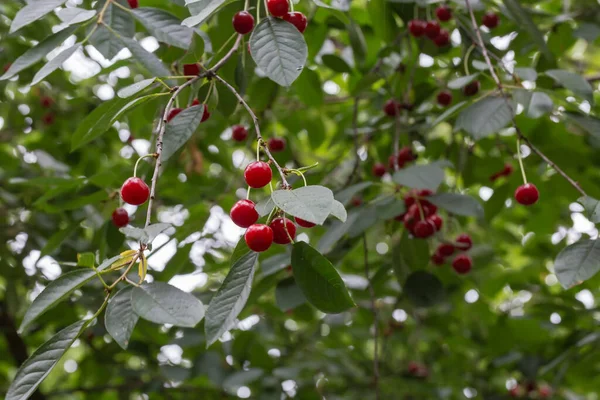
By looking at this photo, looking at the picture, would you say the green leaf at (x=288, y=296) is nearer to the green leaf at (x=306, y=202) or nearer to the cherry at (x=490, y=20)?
the green leaf at (x=306, y=202)

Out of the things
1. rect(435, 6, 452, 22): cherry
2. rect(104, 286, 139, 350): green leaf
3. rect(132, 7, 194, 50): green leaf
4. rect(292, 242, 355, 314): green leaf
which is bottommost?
rect(435, 6, 452, 22): cherry

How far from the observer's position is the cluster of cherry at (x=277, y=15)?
4.42 feet

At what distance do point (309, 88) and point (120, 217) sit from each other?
36.1 inches

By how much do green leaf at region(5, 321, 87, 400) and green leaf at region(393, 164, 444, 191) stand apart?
964 millimetres

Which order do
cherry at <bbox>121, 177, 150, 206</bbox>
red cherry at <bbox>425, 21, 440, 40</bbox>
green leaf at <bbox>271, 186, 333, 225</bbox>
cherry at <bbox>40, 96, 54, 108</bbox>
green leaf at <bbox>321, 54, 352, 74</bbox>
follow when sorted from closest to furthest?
1. green leaf at <bbox>271, 186, 333, 225</bbox>
2. cherry at <bbox>121, 177, 150, 206</bbox>
3. red cherry at <bbox>425, 21, 440, 40</bbox>
4. green leaf at <bbox>321, 54, 352, 74</bbox>
5. cherry at <bbox>40, 96, 54, 108</bbox>

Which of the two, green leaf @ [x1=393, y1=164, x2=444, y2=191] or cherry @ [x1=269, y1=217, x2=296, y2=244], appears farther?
green leaf @ [x1=393, y1=164, x2=444, y2=191]

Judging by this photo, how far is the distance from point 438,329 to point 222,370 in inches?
49.7

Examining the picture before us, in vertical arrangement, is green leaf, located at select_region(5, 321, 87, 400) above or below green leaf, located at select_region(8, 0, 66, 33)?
below

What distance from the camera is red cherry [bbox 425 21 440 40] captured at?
2.10 meters

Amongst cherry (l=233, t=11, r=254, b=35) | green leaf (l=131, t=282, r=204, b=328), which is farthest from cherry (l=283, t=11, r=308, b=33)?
green leaf (l=131, t=282, r=204, b=328)

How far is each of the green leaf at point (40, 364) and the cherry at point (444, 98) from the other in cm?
167

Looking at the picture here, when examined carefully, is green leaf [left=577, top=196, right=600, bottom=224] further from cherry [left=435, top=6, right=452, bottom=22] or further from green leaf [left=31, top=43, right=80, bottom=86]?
green leaf [left=31, top=43, right=80, bottom=86]

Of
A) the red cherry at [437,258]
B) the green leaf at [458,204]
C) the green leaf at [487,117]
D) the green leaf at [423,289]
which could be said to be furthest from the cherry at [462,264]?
the green leaf at [487,117]

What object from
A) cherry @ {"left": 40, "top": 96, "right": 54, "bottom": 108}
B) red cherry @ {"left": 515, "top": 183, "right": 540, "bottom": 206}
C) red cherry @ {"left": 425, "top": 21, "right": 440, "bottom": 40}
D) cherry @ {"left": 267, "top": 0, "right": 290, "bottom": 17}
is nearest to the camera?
cherry @ {"left": 267, "top": 0, "right": 290, "bottom": 17}
